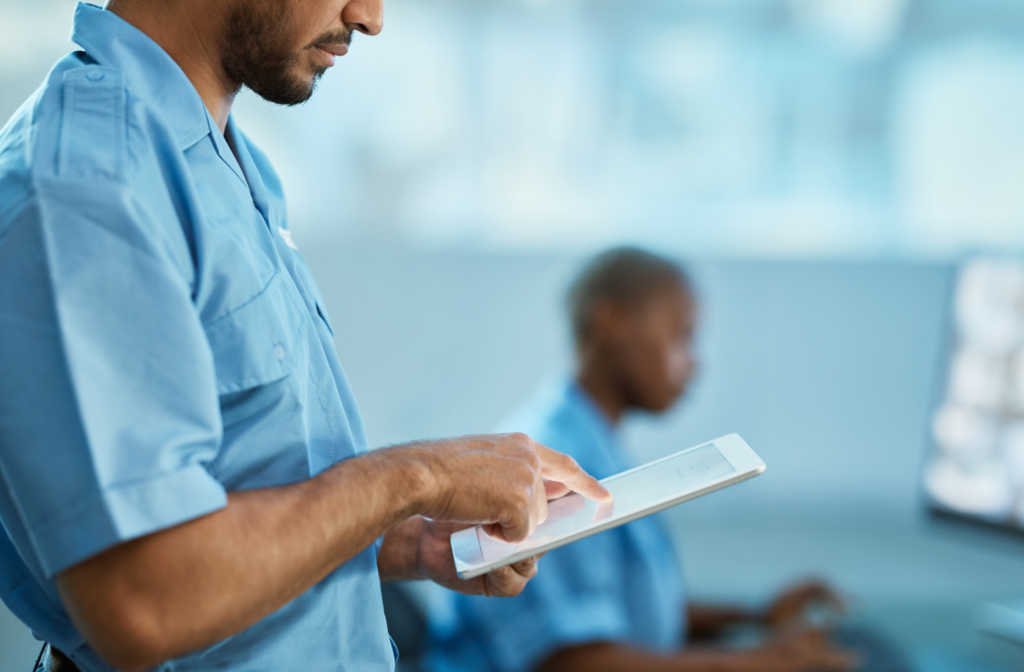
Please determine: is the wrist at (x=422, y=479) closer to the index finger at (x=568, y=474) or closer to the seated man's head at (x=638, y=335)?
the index finger at (x=568, y=474)

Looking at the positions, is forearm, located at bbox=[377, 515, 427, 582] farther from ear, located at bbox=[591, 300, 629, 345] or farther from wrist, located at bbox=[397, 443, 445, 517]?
ear, located at bbox=[591, 300, 629, 345]

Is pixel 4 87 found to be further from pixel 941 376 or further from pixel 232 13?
pixel 941 376

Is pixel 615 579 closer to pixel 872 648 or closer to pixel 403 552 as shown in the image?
pixel 872 648

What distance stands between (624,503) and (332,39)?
424mm

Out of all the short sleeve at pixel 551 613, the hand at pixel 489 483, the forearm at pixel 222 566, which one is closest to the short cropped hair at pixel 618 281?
the short sleeve at pixel 551 613

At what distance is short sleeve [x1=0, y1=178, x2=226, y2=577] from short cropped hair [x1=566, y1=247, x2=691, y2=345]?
1086mm

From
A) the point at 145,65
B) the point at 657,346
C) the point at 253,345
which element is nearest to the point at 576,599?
the point at 657,346

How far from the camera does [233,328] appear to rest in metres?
0.47

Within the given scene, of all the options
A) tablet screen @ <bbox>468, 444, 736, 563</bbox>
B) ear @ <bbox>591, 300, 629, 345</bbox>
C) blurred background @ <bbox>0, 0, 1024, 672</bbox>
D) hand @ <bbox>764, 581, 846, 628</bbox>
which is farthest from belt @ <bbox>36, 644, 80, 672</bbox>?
blurred background @ <bbox>0, 0, 1024, 672</bbox>

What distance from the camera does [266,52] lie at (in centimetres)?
55

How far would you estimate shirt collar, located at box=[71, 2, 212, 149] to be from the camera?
51 cm

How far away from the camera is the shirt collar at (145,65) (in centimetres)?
51

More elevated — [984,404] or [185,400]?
[185,400]

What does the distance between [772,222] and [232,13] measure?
8.35ft
